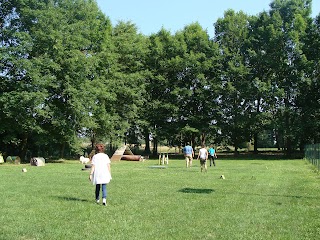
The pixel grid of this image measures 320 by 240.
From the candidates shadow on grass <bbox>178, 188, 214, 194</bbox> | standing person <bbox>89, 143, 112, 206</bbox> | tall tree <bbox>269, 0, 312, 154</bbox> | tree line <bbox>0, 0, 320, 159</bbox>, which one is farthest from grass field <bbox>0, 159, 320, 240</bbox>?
tall tree <bbox>269, 0, 312, 154</bbox>

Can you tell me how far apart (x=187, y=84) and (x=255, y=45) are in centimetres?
964

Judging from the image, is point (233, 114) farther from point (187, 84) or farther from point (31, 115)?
point (31, 115)

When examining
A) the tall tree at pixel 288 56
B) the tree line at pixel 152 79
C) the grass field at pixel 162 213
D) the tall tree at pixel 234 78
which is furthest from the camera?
the tall tree at pixel 234 78

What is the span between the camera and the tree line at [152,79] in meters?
33.9

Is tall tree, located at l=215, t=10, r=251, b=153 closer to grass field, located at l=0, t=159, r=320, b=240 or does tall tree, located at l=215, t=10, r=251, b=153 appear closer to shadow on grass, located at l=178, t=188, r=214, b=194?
shadow on grass, located at l=178, t=188, r=214, b=194

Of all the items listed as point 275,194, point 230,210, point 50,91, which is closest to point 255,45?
point 50,91

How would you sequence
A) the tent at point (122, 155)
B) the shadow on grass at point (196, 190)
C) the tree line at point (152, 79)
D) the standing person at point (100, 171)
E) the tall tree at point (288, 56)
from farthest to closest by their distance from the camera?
the tall tree at point (288, 56) < the tent at point (122, 155) < the tree line at point (152, 79) < the shadow on grass at point (196, 190) < the standing person at point (100, 171)

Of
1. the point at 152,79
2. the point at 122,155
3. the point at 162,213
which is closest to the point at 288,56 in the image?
the point at 152,79

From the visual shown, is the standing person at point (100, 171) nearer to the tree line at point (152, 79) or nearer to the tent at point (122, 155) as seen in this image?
the tree line at point (152, 79)

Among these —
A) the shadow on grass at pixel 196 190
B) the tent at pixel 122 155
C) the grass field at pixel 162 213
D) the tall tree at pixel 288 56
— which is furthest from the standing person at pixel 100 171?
the tall tree at pixel 288 56

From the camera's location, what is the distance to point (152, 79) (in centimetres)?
4938

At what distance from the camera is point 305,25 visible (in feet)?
149

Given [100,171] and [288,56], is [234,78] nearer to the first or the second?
[288,56]

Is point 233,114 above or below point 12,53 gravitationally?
below
